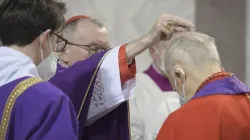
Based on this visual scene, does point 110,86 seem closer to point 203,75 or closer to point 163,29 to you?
point 163,29

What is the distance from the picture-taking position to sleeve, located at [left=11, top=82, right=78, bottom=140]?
1.60m

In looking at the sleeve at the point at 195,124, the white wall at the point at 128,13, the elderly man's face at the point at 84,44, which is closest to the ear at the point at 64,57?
the elderly man's face at the point at 84,44

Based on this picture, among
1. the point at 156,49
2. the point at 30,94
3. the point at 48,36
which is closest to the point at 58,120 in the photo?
the point at 30,94

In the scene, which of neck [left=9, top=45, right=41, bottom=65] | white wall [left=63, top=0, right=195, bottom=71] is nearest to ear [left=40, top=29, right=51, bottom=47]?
neck [left=9, top=45, right=41, bottom=65]

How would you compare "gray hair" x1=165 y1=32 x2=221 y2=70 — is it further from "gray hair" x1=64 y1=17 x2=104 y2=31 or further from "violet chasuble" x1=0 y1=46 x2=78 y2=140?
"gray hair" x1=64 y1=17 x2=104 y2=31

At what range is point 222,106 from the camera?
178 cm

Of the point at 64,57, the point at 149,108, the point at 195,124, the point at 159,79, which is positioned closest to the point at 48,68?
the point at 64,57

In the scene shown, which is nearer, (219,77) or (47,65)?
(219,77)

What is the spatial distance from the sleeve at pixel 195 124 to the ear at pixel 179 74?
0.15m

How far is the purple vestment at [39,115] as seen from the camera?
62.9 inches

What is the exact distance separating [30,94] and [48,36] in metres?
0.25

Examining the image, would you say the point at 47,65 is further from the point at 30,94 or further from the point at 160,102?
the point at 30,94

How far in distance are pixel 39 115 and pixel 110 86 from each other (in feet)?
1.95

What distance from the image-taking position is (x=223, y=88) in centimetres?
184
